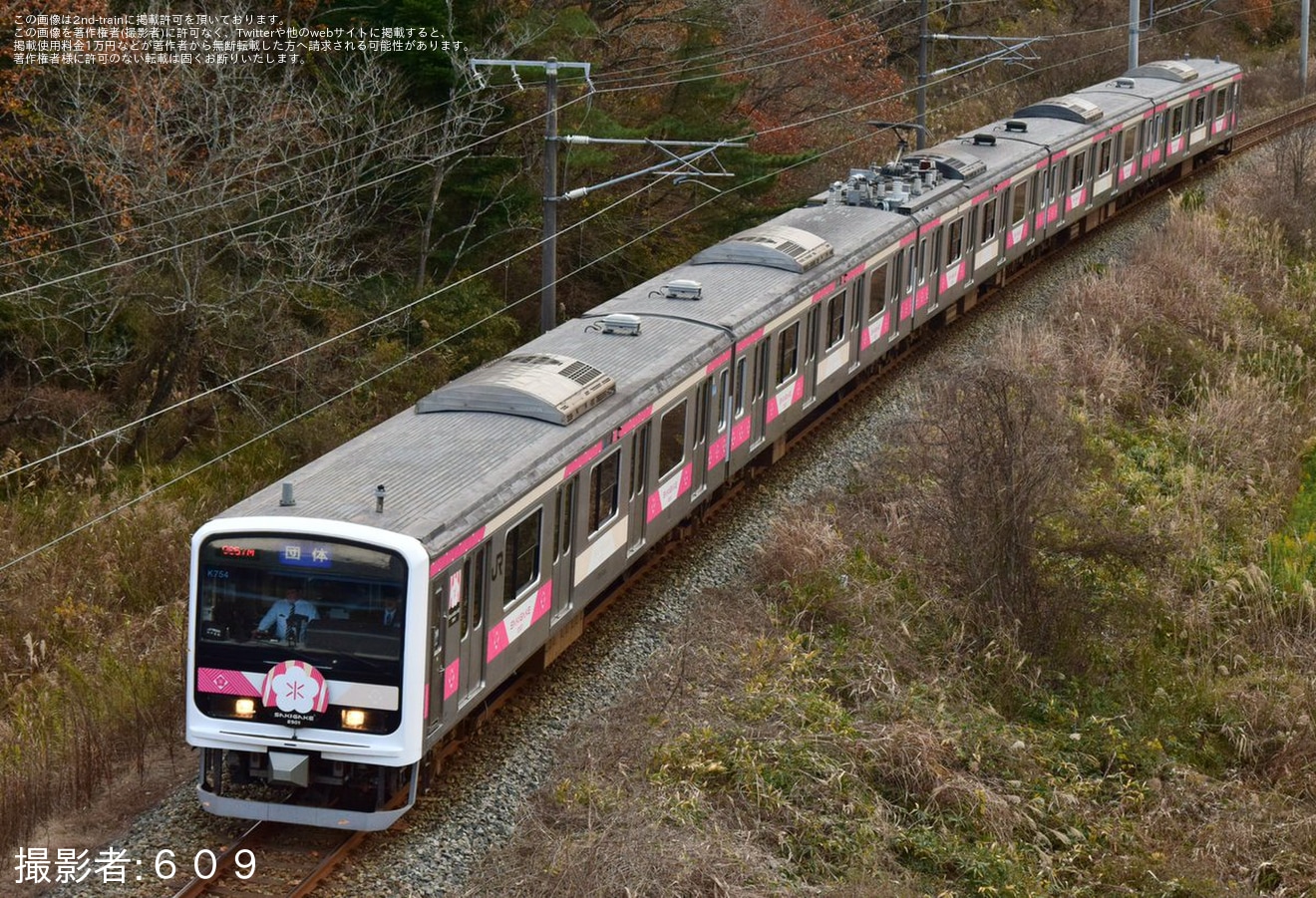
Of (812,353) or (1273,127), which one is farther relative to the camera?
(1273,127)

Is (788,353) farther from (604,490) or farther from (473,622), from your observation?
(473,622)

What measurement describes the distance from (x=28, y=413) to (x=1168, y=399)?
14.2m

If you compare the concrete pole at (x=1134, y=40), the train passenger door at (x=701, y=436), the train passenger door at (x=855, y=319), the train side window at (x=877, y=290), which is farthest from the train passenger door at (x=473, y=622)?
the concrete pole at (x=1134, y=40)

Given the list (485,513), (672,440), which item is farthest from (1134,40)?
(485,513)

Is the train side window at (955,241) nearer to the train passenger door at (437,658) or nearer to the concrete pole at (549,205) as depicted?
the concrete pole at (549,205)

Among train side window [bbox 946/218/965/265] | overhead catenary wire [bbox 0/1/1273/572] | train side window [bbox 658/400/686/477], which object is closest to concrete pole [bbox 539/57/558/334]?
overhead catenary wire [bbox 0/1/1273/572]

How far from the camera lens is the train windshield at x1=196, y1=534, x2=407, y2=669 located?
421 inches

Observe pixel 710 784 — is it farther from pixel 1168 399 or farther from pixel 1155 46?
pixel 1155 46

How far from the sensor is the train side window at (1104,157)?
29.1m

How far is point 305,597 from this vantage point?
10781mm

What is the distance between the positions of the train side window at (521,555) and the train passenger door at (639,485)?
2001 millimetres

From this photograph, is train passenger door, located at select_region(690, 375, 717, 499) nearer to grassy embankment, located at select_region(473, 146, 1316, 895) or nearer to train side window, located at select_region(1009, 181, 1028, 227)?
grassy embankment, located at select_region(473, 146, 1316, 895)

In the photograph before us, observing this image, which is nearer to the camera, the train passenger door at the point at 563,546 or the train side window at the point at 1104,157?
the train passenger door at the point at 563,546

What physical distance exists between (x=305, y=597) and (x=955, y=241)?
585 inches
